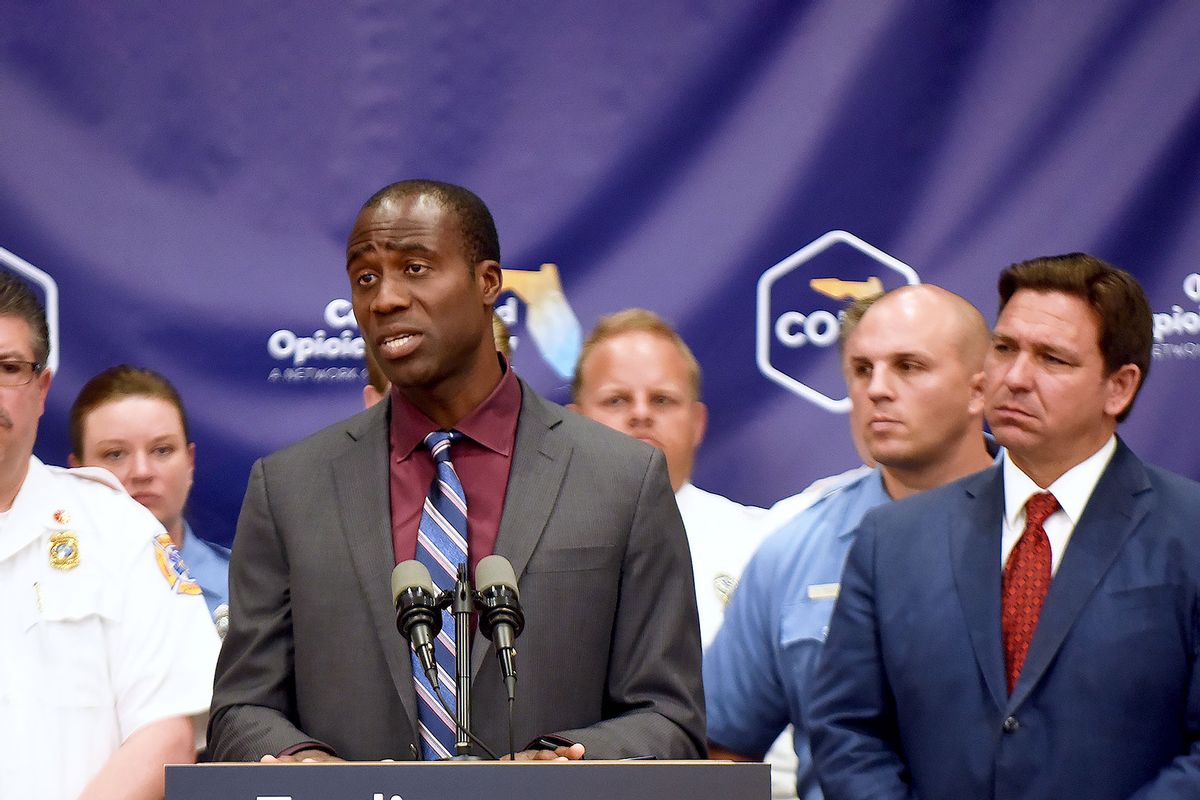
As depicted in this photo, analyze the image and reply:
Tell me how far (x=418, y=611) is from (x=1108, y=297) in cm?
167

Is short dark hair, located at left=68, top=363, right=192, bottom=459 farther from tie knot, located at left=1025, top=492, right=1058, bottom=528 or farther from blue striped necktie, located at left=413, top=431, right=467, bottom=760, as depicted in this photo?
tie knot, located at left=1025, top=492, right=1058, bottom=528

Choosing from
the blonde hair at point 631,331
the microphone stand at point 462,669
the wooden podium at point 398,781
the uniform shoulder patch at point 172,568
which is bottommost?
the wooden podium at point 398,781

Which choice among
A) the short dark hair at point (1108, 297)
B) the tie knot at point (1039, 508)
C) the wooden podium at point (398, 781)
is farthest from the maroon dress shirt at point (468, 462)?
the short dark hair at point (1108, 297)

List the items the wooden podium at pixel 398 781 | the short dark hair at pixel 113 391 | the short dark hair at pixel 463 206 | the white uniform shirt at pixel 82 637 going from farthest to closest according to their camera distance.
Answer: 1. the short dark hair at pixel 113 391
2. the white uniform shirt at pixel 82 637
3. the short dark hair at pixel 463 206
4. the wooden podium at pixel 398 781

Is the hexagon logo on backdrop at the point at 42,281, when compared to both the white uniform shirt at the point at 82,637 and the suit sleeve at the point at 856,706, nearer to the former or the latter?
the white uniform shirt at the point at 82,637

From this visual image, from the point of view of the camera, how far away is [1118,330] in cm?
312

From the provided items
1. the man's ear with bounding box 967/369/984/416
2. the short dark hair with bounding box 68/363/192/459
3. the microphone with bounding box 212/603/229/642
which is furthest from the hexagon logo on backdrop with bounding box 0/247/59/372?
the man's ear with bounding box 967/369/984/416

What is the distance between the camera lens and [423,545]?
2.53 meters

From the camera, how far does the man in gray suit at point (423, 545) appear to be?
2.48 m

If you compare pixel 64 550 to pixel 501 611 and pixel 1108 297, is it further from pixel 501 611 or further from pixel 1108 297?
pixel 1108 297

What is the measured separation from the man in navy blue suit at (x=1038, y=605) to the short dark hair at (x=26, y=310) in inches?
62.8

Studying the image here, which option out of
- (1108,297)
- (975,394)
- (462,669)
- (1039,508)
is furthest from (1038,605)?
(462,669)

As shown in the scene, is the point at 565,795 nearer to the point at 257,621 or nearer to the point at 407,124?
the point at 257,621

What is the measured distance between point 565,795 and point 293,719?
0.80 metres
